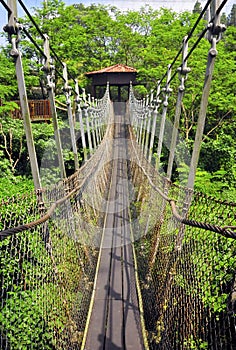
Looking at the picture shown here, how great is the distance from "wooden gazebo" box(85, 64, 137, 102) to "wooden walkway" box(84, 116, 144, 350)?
11787mm

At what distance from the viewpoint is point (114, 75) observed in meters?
15.2

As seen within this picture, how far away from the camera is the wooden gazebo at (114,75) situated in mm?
14816

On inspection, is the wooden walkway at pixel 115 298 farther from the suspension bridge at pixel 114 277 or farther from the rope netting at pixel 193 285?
the rope netting at pixel 193 285

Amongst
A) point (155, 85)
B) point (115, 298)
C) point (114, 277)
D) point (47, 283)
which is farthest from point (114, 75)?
point (47, 283)

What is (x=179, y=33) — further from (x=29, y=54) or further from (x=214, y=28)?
(x=214, y=28)

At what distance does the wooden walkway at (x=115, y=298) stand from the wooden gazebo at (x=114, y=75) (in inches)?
464

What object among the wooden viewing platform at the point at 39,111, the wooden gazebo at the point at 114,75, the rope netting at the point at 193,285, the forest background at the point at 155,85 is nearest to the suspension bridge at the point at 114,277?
the rope netting at the point at 193,285

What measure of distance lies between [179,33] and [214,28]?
813cm

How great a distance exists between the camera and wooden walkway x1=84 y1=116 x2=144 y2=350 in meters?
1.92

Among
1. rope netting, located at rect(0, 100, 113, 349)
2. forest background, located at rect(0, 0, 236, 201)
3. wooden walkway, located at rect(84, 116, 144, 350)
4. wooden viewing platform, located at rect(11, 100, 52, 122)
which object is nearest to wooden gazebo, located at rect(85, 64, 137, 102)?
forest background, located at rect(0, 0, 236, 201)

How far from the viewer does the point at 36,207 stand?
1707mm

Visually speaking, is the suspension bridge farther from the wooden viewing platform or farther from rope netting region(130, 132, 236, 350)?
the wooden viewing platform

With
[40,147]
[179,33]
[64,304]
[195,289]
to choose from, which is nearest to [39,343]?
[64,304]

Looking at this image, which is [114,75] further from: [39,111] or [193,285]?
[193,285]
